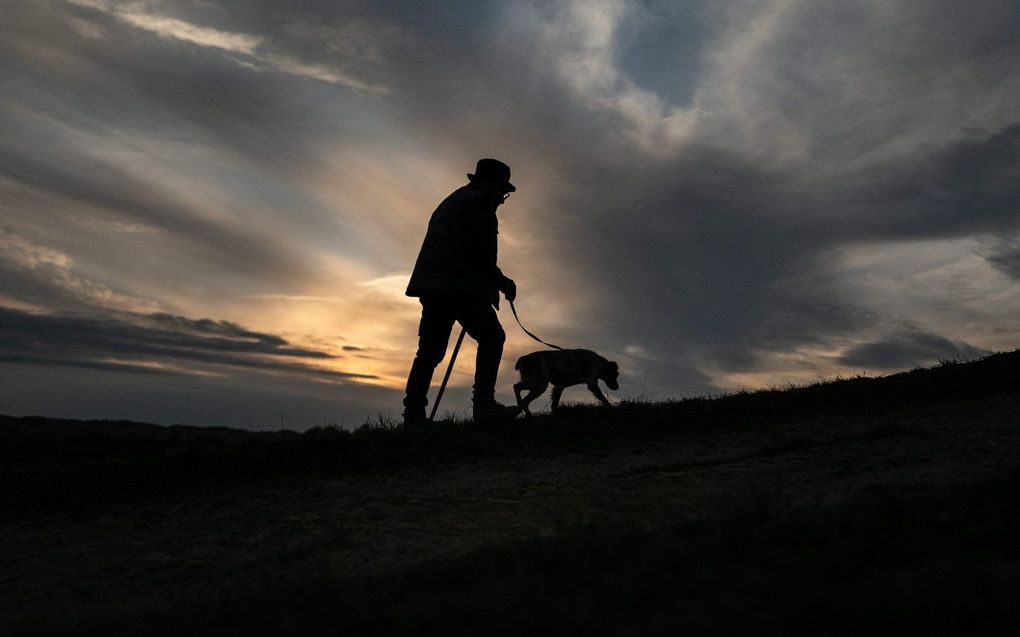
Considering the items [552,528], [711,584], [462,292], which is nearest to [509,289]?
[462,292]

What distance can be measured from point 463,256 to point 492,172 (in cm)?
122

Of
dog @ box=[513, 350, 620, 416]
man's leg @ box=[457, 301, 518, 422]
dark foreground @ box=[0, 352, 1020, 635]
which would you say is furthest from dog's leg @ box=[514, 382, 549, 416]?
man's leg @ box=[457, 301, 518, 422]

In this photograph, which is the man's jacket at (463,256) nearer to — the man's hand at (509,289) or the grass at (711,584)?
the man's hand at (509,289)

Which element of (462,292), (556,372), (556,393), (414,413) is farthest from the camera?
(556,393)

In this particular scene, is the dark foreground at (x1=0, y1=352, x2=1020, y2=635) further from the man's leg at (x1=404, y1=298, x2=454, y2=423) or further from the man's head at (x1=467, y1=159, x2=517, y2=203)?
the man's head at (x1=467, y1=159, x2=517, y2=203)

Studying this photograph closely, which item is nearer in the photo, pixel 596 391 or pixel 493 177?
pixel 493 177

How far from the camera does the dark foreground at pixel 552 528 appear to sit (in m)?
2.89

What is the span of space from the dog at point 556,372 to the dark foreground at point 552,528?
1.64m

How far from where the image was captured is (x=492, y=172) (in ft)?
32.3

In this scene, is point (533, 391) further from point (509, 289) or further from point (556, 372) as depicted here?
point (509, 289)

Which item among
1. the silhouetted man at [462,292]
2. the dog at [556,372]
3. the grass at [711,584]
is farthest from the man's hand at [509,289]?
the grass at [711,584]

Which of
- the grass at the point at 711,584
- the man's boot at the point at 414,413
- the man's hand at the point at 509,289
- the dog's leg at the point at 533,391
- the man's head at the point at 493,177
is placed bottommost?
the grass at the point at 711,584

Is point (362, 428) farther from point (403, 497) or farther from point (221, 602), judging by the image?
point (221, 602)

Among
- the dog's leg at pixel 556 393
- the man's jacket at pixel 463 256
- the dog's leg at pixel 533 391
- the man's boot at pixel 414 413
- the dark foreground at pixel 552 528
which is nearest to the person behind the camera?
the dark foreground at pixel 552 528
